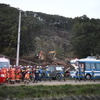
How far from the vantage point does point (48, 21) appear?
10788 centimetres

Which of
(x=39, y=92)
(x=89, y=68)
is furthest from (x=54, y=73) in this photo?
(x=39, y=92)

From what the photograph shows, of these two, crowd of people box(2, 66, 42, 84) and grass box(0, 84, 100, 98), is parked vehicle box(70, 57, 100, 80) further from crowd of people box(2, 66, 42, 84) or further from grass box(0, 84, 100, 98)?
grass box(0, 84, 100, 98)

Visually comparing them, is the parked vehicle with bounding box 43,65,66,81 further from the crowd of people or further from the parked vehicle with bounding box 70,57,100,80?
the crowd of people

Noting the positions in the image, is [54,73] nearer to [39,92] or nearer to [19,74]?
[19,74]

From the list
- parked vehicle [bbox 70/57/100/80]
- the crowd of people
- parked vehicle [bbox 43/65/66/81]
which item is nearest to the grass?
the crowd of people

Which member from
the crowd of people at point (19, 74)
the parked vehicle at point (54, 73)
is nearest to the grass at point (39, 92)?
the crowd of people at point (19, 74)

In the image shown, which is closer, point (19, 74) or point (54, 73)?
point (19, 74)

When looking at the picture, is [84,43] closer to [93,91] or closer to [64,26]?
[93,91]

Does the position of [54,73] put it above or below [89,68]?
below

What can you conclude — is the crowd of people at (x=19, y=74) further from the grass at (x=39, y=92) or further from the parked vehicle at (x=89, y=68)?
the parked vehicle at (x=89, y=68)

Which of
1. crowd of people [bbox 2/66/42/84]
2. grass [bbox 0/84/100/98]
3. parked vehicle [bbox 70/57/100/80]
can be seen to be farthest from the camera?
parked vehicle [bbox 70/57/100/80]

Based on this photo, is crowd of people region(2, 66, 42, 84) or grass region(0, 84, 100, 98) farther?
crowd of people region(2, 66, 42, 84)

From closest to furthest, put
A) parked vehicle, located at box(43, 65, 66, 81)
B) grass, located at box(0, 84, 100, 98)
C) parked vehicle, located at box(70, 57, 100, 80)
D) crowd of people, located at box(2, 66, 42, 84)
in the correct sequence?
grass, located at box(0, 84, 100, 98), crowd of people, located at box(2, 66, 42, 84), parked vehicle, located at box(43, 65, 66, 81), parked vehicle, located at box(70, 57, 100, 80)

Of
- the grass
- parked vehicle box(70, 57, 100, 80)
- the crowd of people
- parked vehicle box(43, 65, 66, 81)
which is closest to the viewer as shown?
the grass
